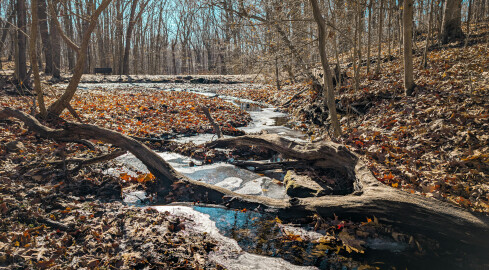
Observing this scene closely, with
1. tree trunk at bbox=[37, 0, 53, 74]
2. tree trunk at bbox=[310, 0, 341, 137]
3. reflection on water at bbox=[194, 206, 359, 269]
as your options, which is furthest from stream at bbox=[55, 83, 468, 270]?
tree trunk at bbox=[37, 0, 53, 74]

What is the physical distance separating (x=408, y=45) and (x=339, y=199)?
563cm

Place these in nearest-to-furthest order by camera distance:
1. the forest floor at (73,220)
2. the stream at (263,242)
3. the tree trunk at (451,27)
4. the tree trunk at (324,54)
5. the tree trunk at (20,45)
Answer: the forest floor at (73,220) → the stream at (263,242) → the tree trunk at (324,54) → the tree trunk at (20,45) → the tree trunk at (451,27)

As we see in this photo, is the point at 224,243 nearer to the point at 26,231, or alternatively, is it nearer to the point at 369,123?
the point at 26,231

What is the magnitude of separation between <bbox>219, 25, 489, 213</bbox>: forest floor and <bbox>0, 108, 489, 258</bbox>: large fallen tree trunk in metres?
0.72

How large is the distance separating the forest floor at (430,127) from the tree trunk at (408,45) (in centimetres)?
26

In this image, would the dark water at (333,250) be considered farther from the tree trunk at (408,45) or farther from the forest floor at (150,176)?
the tree trunk at (408,45)

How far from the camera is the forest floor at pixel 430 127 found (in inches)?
156

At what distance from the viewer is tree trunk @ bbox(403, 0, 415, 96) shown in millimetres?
6961

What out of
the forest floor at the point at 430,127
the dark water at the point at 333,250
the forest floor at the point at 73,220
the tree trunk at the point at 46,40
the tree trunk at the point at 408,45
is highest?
the tree trunk at the point at 46,40

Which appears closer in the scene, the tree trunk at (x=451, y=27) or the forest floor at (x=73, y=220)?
the forest floor at (x=73, y=220)

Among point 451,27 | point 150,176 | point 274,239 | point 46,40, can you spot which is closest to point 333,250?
point 274,239

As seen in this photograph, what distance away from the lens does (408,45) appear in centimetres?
718

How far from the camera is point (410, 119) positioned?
6066 millimetres

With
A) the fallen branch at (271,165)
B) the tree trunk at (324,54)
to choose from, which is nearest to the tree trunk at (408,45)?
the tree trunk at (324,54)
